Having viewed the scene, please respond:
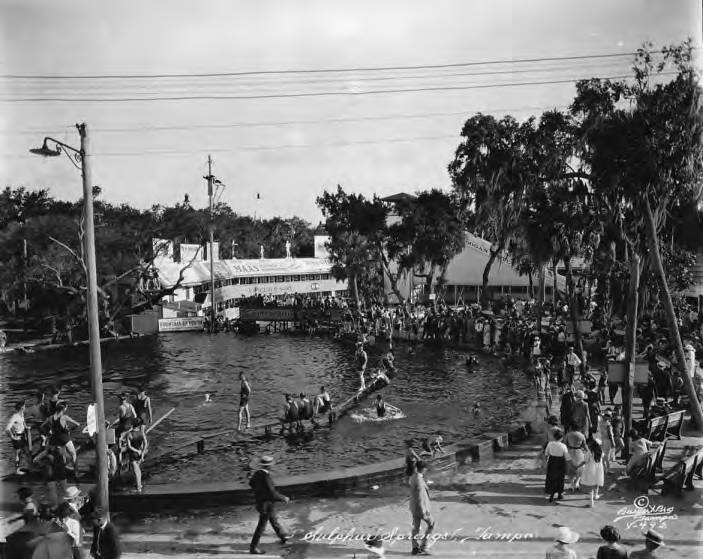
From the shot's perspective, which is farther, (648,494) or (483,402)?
(483,402)

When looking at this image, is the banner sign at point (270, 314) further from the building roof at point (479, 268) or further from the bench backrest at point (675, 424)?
the bench backrest at point (675, 424)

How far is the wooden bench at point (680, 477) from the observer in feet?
36.4

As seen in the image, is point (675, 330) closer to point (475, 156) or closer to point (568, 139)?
point (568, 139)

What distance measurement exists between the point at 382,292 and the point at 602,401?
37675 mm

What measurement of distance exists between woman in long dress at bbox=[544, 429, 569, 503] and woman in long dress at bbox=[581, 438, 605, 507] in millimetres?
378

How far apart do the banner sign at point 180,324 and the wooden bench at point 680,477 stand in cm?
3299

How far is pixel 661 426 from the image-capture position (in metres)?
13.6

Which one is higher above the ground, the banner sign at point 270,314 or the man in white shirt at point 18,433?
the banner sign at point 270,314

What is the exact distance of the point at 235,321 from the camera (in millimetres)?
40500

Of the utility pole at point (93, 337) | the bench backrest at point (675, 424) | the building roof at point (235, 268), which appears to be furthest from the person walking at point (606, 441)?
the building roof at point (235, 268)

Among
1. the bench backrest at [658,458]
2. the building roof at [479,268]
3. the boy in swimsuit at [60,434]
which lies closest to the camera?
the bench backrest at [658,458]

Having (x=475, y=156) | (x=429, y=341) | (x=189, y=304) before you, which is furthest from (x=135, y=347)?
(x=475, y=156)
